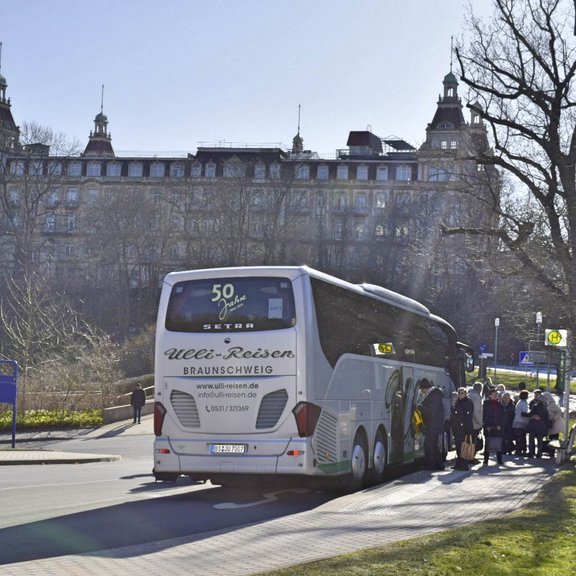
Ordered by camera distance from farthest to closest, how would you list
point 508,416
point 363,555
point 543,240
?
point 543,240, point 508,416, point 363,555

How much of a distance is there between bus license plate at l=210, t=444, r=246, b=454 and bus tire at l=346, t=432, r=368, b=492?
7.46 ft

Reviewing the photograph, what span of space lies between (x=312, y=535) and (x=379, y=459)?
28.1ft

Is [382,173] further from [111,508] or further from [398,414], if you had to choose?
[111,508]

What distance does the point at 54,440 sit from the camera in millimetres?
36312

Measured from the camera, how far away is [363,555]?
984cm

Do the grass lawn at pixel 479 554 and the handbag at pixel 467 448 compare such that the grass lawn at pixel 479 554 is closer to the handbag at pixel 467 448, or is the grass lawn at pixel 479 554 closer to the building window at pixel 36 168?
the handbag at pixel 467 448

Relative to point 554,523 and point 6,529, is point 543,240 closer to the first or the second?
point 554,523

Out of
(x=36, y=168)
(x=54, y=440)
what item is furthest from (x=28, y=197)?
(x=54, y=440)

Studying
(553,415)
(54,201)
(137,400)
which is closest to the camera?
(553,415)

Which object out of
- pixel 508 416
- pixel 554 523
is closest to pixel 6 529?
pixel 554 523

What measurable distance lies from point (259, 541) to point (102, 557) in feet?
5.37

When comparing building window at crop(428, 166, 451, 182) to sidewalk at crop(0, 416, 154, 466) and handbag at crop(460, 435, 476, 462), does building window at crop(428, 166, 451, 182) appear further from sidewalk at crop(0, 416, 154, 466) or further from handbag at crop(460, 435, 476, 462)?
sidewalk at crop(0, 416, 154, 466)

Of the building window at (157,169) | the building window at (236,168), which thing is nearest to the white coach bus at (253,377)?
the building window at (236,168)

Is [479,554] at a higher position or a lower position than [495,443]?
higher
